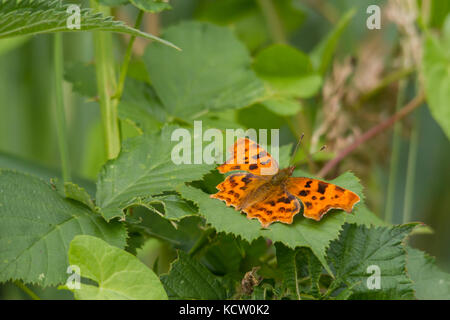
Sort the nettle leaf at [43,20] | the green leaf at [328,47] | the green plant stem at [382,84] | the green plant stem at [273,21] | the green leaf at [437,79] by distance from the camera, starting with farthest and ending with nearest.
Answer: the green plant stem at [273,21]
the green plant stem at [382,84]
the green leaf at [328,47]
the green leaf at [437,79]
the nettle leaf at [43,20]

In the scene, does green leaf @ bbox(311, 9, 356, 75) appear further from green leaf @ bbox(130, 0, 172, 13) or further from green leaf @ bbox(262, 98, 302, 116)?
green leaf @ bbox(130, 0, 172, 13)

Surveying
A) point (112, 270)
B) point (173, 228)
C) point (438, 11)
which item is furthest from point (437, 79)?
point (112, 270)

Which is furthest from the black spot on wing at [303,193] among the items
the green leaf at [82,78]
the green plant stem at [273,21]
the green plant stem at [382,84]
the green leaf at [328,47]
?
the green plant stem at [273,21]

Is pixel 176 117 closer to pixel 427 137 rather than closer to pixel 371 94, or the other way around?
pixel 371 94

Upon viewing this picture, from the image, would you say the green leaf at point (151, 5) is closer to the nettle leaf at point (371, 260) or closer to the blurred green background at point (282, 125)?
the nettle leaf at point (371, 260)

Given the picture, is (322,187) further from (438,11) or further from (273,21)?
(273,21)

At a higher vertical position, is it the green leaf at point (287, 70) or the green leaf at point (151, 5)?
the green leaf at point (287, 70)

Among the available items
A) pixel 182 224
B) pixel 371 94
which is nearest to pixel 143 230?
pixel 182 224
